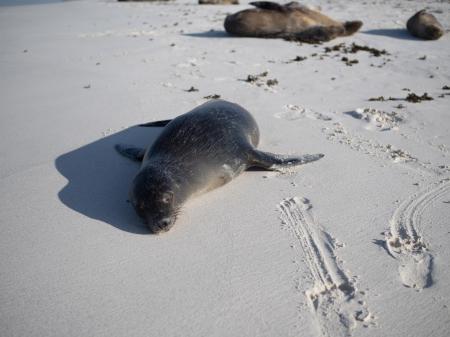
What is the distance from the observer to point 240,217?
273 cm

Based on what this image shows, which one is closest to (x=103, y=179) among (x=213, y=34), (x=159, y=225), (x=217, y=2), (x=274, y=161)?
(x=159, y=225)

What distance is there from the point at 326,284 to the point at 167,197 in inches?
44.3

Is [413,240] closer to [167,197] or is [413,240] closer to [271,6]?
[167,197]

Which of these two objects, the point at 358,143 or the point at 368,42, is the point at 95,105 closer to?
the point at 358,143

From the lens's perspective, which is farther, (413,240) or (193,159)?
(193,159)

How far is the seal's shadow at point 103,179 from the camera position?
272cm

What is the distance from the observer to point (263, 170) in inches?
130

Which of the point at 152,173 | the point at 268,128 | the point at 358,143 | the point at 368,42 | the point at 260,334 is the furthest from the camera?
the point at 368,42

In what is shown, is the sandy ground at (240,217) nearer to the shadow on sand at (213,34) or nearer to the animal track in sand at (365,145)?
the animal track in sand at (365,145)

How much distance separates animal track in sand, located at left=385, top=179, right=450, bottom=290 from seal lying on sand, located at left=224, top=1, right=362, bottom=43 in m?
5.59

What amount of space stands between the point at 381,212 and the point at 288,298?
1094 mm

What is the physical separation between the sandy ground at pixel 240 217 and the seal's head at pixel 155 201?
9cm

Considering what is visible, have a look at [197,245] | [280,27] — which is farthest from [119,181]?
[280,27]

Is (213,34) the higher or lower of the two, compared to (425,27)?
lower
